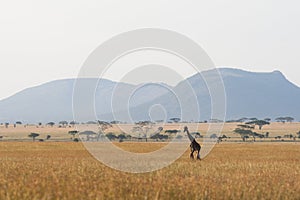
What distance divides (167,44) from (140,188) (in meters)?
12.1

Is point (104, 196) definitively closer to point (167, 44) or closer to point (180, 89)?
point (167, 44)

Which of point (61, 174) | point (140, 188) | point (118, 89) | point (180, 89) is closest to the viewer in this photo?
point (140, 188)

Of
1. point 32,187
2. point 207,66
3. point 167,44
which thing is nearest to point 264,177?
point 207,66

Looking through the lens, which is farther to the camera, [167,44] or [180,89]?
[180,89]

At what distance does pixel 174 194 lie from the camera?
20.7 metres

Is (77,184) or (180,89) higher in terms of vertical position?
(180,89)

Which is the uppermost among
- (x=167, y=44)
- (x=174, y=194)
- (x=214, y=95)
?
(x=167, y=44)

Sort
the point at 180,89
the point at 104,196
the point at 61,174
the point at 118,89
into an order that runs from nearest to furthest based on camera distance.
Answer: the point at 104,196, the point at 61,174, the point at 118,89, the point at 180,89

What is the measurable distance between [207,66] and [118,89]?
18.5 ft

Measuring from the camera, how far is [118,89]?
109ft

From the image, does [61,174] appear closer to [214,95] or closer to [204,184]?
[204,184]

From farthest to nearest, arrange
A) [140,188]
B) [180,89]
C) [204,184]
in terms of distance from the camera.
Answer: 1. [180,89]
2. [204,184]
3. [140,188]

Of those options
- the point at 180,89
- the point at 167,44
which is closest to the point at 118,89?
the point at 167,44

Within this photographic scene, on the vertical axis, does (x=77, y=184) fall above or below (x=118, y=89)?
below
